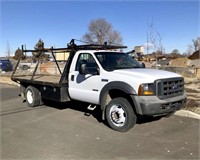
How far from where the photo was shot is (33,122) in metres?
7.27

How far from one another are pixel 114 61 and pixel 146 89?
1.73m

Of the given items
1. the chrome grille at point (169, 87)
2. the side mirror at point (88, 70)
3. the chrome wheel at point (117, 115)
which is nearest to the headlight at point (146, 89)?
the chrome grille at point (169, 87)

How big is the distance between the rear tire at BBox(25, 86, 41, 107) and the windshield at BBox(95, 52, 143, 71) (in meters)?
3.13

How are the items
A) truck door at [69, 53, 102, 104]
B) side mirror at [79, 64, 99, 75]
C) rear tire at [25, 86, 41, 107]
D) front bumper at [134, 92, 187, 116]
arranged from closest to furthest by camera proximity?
front bumper at [134, 92, 187, 116], side mirror at [79, 64, 99, 75], truck door at [69, 53, 102, 104], rear tire at [25, 86, 41, 107]

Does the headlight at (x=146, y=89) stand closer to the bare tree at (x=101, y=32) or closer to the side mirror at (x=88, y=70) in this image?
the side mirror at (x=88, y=70)

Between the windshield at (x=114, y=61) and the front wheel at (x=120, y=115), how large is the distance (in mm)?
1003

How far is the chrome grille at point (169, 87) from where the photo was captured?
6.00 meters

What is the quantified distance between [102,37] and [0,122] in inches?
2604

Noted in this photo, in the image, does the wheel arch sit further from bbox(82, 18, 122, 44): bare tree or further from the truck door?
bbox(82, 18, 122, 44): bare tree

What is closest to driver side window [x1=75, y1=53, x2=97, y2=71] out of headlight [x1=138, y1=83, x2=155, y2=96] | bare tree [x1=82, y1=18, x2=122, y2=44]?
headlight [x1=138, y1=83, x2=155, y2=96]

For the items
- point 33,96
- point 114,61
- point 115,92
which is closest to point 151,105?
point 115,92

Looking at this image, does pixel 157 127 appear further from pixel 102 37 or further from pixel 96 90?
pixel 102 37

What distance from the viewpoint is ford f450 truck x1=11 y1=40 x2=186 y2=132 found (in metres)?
5.95

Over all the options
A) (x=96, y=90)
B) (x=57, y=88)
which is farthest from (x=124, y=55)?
(x=57, y=88)
